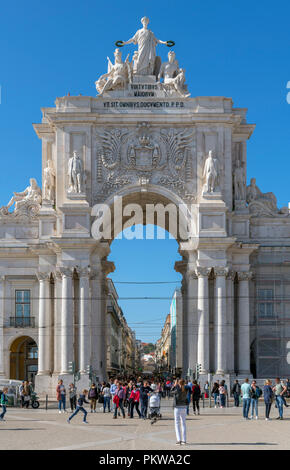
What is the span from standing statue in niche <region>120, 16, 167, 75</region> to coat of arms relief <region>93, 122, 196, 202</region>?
4.29 m

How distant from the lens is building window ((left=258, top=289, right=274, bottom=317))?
186ft

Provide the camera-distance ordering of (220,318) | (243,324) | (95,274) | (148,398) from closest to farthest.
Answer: (148,398) → (220,318) → (243,324) → (95,274)

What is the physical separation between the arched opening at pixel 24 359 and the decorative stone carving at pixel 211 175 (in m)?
17.1

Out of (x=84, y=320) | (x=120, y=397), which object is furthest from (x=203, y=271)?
(x=120, y=397)

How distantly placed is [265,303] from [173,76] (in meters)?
17.0

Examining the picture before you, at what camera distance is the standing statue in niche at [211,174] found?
5516 cm

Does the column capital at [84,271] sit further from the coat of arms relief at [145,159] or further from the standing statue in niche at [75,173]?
the standing statue in niche at [75,173]

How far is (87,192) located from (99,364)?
11.6 meters

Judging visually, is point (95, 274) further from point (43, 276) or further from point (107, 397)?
point (107, 397)

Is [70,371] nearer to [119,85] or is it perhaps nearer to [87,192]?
[87,192]

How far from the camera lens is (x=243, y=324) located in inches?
2169

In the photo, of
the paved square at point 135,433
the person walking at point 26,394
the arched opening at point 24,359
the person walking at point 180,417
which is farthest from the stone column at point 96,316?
the person walking at point 180,417

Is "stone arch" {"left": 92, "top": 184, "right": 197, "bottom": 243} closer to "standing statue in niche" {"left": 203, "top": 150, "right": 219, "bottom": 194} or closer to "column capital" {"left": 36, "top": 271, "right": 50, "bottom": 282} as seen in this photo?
"standing statue in niche" {"left": 203, "top": 150, "right": 219, "bottom": 194}

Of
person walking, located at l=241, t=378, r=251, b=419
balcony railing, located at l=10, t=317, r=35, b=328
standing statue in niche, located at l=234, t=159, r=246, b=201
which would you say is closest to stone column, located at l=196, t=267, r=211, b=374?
standing statue in niche, located at l=234, t=159, r=246, b=201
